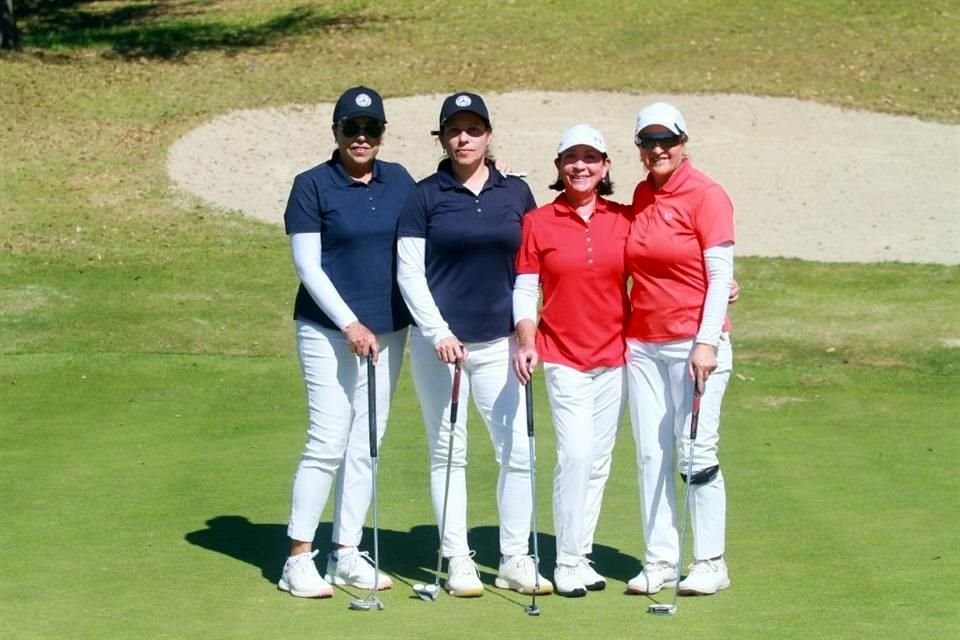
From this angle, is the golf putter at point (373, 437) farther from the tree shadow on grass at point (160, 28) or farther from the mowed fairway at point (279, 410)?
the tree shadow on grass at point (160, 28)

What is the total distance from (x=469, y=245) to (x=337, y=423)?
85cm

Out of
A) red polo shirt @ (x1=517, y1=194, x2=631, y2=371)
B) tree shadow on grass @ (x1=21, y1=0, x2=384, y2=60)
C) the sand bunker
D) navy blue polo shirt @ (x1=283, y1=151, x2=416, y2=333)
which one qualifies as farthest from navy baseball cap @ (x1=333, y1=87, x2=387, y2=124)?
tree shadow on grass @ (x1=21, y1=0, x2=384, y2=60)

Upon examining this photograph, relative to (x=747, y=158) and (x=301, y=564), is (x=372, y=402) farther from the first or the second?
(x=747, y=158)

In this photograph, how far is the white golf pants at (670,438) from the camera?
6645 mm

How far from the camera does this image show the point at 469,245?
261 inches

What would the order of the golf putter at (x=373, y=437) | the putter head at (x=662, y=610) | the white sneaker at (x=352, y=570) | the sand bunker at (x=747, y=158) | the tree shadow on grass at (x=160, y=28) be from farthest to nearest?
1. the tree shadow on grass at (x=160, y=28)
2. the sand bunker at (x=747, y=158)
3. the white sneaker at (x=352, y=570)
4. the golf putter at (x=373, y=437)
5. the putter head at (x=662, y=610)

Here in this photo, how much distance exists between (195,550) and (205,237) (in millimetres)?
9894

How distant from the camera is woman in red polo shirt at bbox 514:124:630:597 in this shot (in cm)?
658

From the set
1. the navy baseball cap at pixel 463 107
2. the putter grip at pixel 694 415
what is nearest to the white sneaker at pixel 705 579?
the putter grip at pixel 694 415

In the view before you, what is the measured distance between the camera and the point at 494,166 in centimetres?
677

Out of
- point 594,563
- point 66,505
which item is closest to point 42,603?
point 66,505

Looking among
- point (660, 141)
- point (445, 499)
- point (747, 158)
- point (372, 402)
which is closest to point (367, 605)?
point (445, 499)

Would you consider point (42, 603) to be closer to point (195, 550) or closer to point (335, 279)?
point (195, 550)

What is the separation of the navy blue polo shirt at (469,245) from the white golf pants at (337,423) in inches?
13.3
